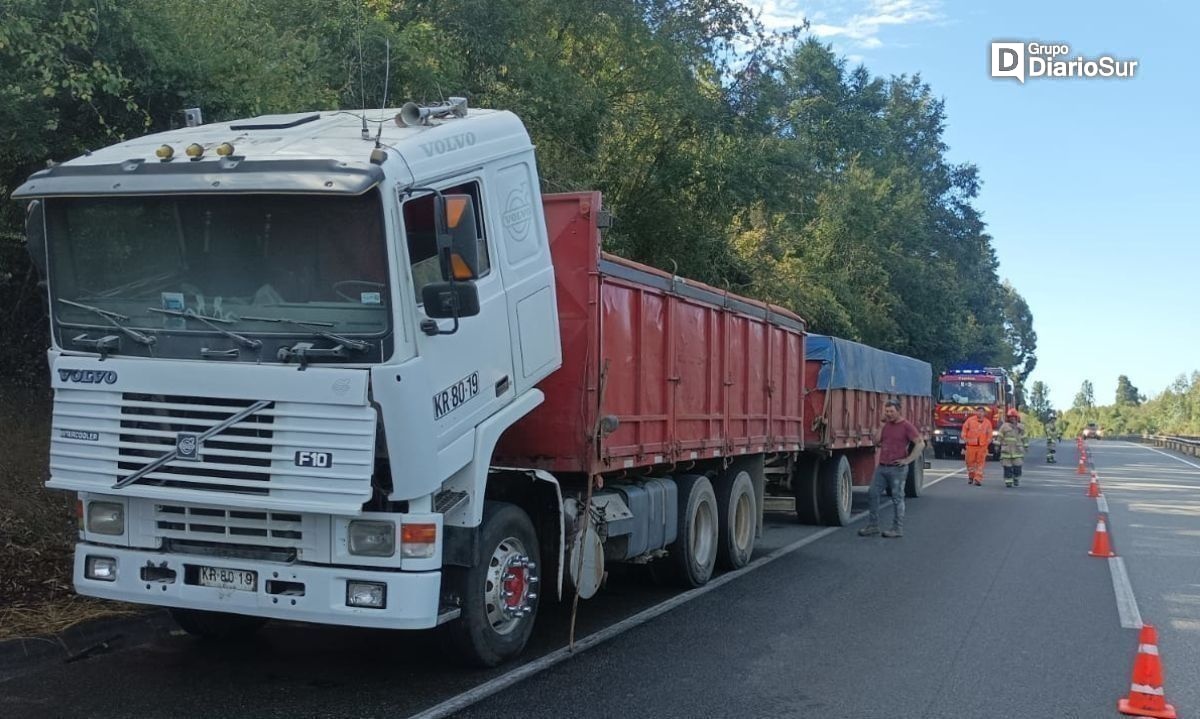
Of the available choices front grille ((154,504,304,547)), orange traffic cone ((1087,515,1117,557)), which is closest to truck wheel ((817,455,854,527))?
orange traffic cone ((1087,515,1117,557))

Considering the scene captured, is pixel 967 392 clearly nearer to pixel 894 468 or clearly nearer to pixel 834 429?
pixel 834 429

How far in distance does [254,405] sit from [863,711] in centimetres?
362

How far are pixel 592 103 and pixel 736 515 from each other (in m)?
8.50

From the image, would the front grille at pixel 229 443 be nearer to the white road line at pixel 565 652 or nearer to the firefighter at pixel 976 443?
the white road line at pixel 565 652

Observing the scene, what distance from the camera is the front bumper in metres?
5.41

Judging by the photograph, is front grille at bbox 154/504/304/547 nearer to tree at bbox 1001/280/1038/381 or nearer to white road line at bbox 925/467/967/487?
white road line at bbox 925/467/967/487

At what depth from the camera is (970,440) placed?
2355 centimetres

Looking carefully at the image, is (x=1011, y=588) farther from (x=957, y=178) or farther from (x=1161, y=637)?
(x=957, y=178)

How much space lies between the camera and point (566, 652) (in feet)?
22.9

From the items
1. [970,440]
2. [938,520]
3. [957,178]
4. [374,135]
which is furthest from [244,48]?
[957,178]

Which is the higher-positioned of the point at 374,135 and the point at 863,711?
the point at 374,135

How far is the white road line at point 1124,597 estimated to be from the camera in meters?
8.50

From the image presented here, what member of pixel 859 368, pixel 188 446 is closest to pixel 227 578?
pixel 188 446

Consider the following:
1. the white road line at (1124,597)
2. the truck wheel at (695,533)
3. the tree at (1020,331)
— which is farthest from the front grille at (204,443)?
the tree at (1020,331)
